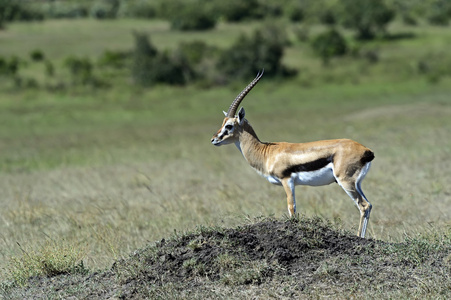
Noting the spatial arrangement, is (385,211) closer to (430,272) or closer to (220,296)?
(430,272)

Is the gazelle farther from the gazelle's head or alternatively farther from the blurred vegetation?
the blurred vegetation

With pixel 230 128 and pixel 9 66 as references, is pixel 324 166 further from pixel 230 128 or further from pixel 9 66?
pixel 9 66

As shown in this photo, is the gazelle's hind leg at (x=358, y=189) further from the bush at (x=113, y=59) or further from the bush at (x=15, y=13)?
the bush at (x=15, y=13)

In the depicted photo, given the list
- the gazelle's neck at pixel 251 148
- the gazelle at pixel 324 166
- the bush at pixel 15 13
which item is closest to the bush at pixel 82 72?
the bush at pixel 15 13

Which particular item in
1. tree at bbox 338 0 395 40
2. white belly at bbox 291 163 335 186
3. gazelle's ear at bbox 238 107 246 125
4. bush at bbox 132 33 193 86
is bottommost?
bush at bbox 132 33 193 86

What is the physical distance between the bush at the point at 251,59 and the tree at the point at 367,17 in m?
22.3

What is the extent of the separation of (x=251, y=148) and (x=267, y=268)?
2491 millimetres

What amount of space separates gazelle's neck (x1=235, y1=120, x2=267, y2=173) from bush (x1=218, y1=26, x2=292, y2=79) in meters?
44.1

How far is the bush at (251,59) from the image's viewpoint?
53781 millimetres

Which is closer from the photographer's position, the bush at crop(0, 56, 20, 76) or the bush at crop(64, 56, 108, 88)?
the bush at crop(64, 56, 108, 88)

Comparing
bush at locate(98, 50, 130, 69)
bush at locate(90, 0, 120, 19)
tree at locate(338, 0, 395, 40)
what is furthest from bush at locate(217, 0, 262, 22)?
bush at locate(98, 50, 130, 69)

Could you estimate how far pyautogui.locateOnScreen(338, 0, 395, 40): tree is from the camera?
244 ft

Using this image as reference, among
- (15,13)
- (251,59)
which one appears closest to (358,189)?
(251,59)

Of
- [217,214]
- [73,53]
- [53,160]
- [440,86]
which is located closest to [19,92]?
[73,53]
